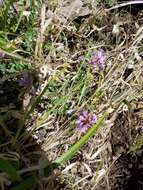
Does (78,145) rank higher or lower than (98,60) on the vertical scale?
lower

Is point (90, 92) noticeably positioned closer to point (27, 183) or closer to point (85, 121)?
point (85, 121)

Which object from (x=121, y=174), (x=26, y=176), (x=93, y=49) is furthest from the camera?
(x=93, y=49)

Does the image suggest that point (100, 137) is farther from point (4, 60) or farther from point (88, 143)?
point (4, 60)

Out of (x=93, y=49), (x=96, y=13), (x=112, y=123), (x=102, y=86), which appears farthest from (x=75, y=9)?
(x=112, y=123)

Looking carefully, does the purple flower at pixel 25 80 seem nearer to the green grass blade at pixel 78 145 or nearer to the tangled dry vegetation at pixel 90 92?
the tangled dry vegetation at pixel 90 92

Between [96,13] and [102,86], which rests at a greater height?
[96,13]

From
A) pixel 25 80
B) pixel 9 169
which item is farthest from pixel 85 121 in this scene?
pixel 9 169

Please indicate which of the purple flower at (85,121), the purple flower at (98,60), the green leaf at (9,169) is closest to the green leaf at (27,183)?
the green leaf at (9,169)
